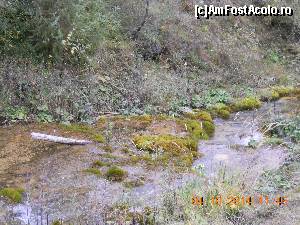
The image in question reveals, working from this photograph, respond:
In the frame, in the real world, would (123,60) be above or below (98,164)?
above

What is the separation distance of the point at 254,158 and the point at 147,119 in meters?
3.17

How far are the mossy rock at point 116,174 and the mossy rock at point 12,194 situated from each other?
157 centimetres

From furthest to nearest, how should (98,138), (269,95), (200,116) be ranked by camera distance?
(269,95) < (200,116) < (98,138)

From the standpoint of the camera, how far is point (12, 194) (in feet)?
24.3

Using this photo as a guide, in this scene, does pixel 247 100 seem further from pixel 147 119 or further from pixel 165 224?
pixel 165 224

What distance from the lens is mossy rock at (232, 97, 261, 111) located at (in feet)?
45.1

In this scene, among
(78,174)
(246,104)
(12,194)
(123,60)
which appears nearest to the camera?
(12,194)

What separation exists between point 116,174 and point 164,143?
1.78 meters

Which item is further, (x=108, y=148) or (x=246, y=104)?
(x=246, y=104)

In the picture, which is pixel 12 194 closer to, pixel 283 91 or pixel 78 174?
pixel 78 174

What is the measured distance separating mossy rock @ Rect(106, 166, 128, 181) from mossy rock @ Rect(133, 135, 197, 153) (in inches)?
50.5

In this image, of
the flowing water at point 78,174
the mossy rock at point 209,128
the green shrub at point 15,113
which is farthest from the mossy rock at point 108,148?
the mossy rock at point 209,128

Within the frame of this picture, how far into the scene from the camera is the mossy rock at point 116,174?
27.4ft
